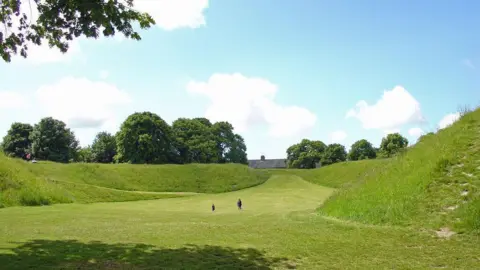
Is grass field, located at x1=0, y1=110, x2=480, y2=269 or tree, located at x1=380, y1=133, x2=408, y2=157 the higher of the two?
tree, located at x1=380, y1=133, x2=408, y2=157

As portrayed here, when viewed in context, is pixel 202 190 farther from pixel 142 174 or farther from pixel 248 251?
pixel 248 251

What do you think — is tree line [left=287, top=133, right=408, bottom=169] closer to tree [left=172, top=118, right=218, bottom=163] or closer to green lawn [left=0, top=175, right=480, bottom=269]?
tree [left=172, top=118, right=218, bottom=163]

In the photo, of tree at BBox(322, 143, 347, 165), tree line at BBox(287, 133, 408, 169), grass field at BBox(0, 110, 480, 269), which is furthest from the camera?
tree at BBox(322, 143, 347, 165)

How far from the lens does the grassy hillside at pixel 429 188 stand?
1765 centimetres

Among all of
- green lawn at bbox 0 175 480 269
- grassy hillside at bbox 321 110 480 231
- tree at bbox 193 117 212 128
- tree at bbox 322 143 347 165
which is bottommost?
green lawn at bbox 0 175 480 269

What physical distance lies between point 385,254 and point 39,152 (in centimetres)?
11424

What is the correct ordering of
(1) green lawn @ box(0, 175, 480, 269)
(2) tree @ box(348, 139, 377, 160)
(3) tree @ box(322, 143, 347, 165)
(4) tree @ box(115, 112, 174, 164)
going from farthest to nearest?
(2) tree @ box(348, 139, 377, 160) → (3) tree @ box(322, 143, 347, 165) → (4) tree @ box(115, 112, 174, 164) → (1) green lawn @ box(0, 175, 480, 269)

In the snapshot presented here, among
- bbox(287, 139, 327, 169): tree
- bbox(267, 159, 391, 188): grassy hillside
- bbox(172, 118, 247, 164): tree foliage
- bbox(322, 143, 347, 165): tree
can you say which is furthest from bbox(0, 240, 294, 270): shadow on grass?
bbox(287, 139, 327, 169): tree

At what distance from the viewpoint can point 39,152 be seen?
109125 millimetres

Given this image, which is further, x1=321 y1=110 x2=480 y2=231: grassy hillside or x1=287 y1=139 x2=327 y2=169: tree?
x1=287 y1=139 x2=327 y2=169: tree

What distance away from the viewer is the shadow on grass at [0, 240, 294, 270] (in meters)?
11.1

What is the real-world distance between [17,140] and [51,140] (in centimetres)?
1300

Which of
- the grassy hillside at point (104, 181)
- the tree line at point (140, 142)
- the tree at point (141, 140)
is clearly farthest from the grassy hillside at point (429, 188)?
the tree line at point (140, 142)

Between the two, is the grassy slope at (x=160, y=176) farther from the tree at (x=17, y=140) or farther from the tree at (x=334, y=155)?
the tree at (x=334, y=155)
